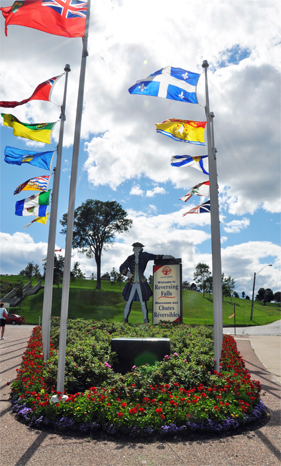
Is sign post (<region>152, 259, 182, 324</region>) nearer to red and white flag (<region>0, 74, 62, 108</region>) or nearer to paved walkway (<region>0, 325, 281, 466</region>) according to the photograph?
red and white flag (<region>0, 74, 62, 108</region>)

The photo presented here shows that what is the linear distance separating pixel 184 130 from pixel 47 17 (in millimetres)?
4445

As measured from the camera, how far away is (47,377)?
6.91 metres

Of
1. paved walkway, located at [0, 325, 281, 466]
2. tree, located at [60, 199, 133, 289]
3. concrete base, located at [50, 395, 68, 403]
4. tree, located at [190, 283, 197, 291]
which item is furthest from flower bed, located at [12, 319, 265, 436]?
tree, located at [190, 283, 197, 291]

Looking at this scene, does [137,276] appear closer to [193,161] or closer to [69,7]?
[193,161]

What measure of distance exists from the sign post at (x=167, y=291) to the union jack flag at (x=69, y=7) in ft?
40.1

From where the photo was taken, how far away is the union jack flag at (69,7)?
713cm

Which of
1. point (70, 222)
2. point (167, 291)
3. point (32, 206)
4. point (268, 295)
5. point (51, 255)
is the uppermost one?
point (32, 206)

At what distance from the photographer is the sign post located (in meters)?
16.6

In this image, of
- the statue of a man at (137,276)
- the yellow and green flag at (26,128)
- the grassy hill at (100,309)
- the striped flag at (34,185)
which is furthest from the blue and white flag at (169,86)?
the grassy hill at (100,309)

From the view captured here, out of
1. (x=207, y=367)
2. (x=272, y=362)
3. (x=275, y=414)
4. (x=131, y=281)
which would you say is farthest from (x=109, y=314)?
(x=275, y=414)

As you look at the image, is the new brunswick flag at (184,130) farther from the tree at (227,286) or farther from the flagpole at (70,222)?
the tree at (227,286)

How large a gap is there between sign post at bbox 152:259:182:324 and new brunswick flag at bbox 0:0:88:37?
12131 millimetres

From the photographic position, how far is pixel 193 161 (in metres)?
10.0

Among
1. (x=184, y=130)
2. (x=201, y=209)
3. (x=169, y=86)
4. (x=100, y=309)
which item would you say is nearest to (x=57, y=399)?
(x=184, y=130)
